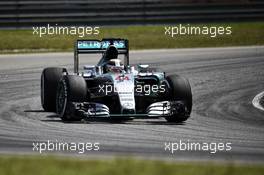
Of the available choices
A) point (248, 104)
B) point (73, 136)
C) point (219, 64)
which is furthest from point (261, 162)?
point (219, 64)

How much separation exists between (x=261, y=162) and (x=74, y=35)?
18343 millimetres

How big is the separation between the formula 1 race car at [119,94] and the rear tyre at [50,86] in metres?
0.21

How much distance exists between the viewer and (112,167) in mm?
9828

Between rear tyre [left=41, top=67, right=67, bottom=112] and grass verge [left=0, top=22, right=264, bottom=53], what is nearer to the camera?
rear tyre [left=41, top=67, right=67, bottom=112]

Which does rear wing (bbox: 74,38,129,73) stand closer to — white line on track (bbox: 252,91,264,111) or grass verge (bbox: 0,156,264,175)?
white line on track (bbox: 252,91,264,111)

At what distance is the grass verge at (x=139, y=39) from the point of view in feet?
90.8

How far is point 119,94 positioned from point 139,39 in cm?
A: 1355

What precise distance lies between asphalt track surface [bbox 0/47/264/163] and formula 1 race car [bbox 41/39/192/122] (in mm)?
199

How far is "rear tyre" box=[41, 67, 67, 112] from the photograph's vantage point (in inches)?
669

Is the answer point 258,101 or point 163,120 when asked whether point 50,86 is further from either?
point 258,101

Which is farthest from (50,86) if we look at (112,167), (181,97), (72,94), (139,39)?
(139,39)

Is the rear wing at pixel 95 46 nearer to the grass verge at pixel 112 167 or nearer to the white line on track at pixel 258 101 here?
the white line on track at pixel 258 101

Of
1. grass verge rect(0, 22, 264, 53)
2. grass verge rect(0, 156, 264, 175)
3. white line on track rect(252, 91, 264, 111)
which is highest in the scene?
grass verge rect(0, 22, 264, 53)

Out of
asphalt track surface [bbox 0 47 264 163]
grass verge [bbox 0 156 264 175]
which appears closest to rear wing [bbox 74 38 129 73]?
asphalt track surface [bbox 0 47 264 163]
